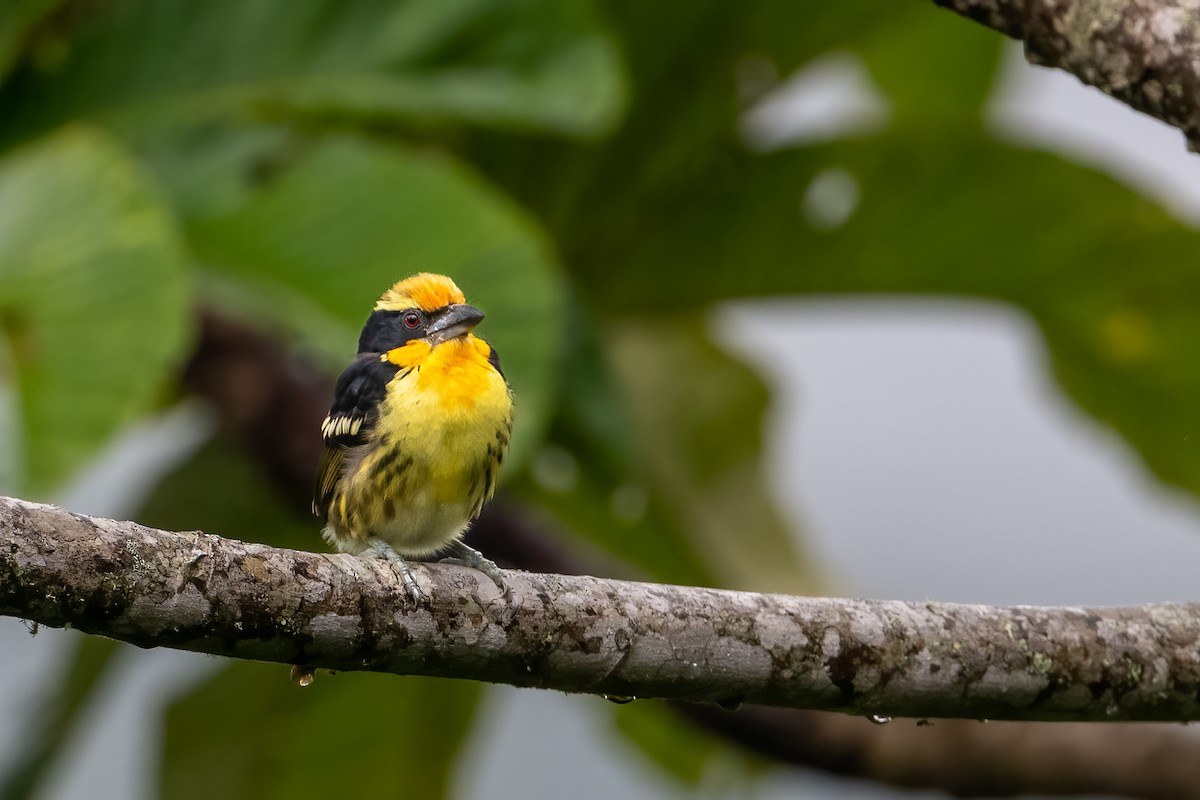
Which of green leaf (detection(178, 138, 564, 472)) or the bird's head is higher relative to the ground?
the bird's head

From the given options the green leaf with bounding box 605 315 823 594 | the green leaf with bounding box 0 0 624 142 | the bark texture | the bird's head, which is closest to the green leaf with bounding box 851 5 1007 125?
the green leaf with bounding box 605 315 823 594

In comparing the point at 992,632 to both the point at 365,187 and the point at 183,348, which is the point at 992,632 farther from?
the point at 365,187

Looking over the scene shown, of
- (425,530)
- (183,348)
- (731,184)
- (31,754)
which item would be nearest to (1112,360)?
(731,184)

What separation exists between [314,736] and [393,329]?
3175mm

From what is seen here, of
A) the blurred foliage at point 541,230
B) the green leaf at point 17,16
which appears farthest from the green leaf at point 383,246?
the green leaf at point 17,16

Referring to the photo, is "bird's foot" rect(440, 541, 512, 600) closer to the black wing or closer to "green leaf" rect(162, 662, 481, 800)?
the black wing

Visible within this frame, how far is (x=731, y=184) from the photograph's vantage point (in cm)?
473

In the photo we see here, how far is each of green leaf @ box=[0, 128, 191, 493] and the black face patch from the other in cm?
119

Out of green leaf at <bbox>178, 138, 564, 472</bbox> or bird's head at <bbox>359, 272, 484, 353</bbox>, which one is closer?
bird's head at <bbox>359, 272, 484, 353</bbox>

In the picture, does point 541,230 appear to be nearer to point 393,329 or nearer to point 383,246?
point 383,246

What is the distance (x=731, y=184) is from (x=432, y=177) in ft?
4.45

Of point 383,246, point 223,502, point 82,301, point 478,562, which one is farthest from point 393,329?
point 223,502

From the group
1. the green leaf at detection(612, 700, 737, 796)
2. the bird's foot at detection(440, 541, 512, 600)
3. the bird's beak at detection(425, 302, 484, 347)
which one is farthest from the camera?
the green leaf at detection(612, 700, 737, 796)

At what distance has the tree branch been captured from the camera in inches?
71.1
